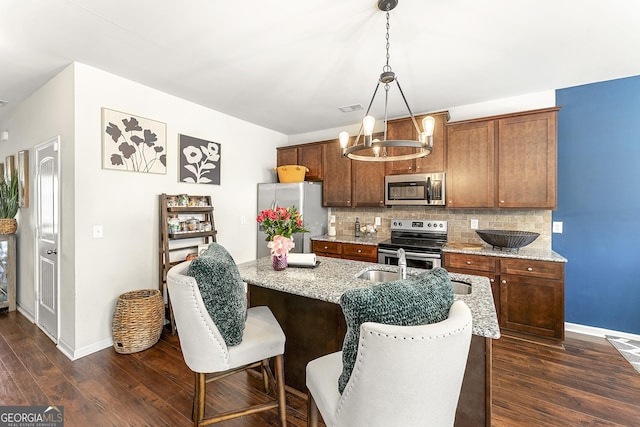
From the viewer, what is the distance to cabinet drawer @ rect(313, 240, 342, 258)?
3928 millimetres

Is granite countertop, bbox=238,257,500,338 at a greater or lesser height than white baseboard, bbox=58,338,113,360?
greater

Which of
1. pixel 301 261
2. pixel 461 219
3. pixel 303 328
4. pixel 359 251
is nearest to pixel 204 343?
pixel 303 328

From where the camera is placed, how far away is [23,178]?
3453 millimetres

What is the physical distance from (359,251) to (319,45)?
245 cm

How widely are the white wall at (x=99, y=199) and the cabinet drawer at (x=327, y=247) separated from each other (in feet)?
5.70

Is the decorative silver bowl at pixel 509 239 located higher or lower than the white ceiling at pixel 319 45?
lower

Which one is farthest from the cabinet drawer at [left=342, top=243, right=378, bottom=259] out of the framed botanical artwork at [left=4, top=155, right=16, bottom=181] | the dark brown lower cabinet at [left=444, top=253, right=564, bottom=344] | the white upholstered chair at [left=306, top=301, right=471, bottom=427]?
the framed botanical artwork at [left=4, top=155, right=16, bottom=181]

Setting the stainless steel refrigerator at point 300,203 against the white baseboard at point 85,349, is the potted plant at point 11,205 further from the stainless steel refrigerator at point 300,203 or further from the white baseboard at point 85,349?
the stainless steel refrigerator at point 300,203

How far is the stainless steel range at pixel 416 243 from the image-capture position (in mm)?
3213

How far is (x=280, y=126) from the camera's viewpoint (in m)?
4.51

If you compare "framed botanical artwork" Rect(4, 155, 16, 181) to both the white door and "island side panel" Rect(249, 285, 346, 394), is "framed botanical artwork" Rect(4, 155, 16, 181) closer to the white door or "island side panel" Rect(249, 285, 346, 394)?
the white door

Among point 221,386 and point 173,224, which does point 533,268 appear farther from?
point 173,224

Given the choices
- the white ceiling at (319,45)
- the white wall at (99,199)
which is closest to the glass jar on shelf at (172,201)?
the white wall at (99,199)

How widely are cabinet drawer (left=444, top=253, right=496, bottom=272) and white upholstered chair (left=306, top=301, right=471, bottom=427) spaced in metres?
2.34
